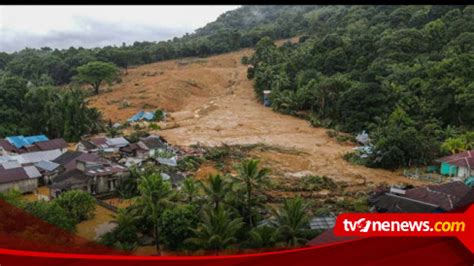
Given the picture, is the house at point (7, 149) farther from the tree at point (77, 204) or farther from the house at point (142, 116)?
the house at point (142, 116)

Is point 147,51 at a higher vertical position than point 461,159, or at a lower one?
higher

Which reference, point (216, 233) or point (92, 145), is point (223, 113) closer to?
point (92, 145)

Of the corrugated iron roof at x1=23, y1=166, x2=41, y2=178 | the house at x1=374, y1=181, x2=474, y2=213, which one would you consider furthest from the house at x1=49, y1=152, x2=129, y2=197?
the house at x1=374, y1=181, x2=474, y2=213

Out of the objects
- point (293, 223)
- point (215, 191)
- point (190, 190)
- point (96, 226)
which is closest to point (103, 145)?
point (96, 226)

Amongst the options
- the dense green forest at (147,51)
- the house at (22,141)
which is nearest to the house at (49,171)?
the house at (22,141)

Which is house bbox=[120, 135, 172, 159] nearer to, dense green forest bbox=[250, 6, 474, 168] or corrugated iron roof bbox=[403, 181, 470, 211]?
dense green forest bbox=[250, 6, 474, 168]
